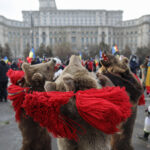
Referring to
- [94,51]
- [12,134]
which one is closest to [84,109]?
[12,134]

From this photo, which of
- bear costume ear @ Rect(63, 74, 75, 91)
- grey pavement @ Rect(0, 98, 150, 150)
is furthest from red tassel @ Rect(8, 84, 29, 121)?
grey pavement @ Rect(0, 98, 150, 150)

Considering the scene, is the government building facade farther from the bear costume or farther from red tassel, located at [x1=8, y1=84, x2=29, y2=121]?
red tassel, located at [x1=8, y1=84, x2=29, y2=121]

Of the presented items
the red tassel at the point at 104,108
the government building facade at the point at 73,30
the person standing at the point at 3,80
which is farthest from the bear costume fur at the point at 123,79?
the government building facade at the point at 73,30

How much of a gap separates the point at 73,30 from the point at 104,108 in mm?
77982

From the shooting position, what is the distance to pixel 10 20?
72312mm

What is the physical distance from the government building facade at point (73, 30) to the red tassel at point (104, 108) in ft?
238

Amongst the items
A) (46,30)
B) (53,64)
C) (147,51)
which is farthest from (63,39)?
(53,64)

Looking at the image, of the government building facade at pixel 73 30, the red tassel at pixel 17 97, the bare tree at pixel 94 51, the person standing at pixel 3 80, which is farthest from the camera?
the government building facade at pixel 73 30

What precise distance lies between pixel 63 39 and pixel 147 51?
45.0 meters

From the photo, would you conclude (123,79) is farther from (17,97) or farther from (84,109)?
(17,97)

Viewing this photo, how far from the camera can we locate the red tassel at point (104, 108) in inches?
45.7

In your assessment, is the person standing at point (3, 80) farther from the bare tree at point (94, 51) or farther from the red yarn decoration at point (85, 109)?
the bare tree at point (94, 51)

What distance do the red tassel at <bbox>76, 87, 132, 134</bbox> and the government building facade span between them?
72524mm

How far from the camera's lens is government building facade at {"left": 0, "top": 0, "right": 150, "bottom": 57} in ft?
243
